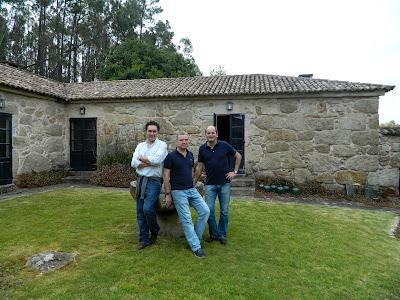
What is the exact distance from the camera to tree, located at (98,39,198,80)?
2038 cm

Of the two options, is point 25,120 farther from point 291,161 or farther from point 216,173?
point 291,161

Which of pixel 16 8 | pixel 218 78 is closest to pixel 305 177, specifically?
pixel 218 78

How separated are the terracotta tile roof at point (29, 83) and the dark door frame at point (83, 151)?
52.1 inches

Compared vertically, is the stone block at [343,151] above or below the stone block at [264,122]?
below

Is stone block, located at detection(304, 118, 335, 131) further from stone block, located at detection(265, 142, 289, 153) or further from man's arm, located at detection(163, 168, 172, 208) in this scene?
man's arm, located at detection(163, 168, 172, 208)

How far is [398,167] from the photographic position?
9312 millimetres

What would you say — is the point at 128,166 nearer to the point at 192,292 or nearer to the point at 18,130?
the point at 18,130

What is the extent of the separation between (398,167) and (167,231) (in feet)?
25.7

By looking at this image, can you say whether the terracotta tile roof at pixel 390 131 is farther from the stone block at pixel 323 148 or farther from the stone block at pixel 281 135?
the stone block at pixel 281 135

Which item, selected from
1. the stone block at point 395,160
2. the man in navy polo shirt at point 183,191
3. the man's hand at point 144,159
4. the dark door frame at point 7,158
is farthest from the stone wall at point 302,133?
the man's hand at point 144,159

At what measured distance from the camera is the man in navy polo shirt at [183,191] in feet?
13.4

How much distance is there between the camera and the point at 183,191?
13.6 feet

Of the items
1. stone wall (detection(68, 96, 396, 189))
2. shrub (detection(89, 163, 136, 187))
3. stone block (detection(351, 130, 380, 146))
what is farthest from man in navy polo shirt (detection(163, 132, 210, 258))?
stone block (detection(351, 130, 380, 146))

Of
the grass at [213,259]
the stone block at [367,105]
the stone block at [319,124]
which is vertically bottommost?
the grass at [213,259]
